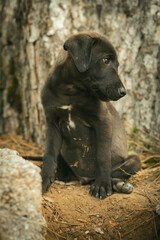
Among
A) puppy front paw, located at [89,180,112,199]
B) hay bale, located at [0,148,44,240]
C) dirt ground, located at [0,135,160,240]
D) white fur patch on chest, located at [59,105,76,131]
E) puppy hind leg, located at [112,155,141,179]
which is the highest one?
white fur patch on chest, located at [59,105,76,131]

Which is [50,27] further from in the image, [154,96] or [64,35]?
[154,96]

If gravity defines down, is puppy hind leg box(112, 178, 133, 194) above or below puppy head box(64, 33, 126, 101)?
below

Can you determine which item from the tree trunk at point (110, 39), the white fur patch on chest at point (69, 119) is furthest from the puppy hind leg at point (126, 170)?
the tree trunk at point (110, 39)

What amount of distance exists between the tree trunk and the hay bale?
2.93 m

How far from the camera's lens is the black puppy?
11.3ft

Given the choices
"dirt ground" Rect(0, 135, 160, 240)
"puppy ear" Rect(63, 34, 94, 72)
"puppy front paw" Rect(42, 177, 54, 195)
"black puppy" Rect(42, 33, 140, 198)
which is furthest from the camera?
"puppy front paw" Rect(42, 177, 54, 195)

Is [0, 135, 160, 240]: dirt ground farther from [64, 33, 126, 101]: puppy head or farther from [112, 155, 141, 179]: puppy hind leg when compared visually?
[64, 33, 126, 101]: puppy head

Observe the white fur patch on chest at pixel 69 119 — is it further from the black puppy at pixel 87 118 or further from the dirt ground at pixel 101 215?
the dirt ground at pixel 101 215

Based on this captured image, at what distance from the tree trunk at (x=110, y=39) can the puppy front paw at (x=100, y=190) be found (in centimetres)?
206

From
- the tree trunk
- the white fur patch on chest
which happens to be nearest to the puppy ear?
the white fur patch on chest

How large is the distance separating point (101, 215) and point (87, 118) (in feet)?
4.25

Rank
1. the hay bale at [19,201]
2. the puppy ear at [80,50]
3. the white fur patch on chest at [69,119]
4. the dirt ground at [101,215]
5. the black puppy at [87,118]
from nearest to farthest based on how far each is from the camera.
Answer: the hay bale at [19,201]
the dirt ground at [101,215]
the puppy ear at [80,50]
the black puppy at [87,118]
the white fur patch on chest at [69,119]

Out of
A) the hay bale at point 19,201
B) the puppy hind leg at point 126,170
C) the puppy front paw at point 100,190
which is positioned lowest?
the puppy front paw at point 100,190

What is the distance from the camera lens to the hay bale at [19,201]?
2.38 meters
